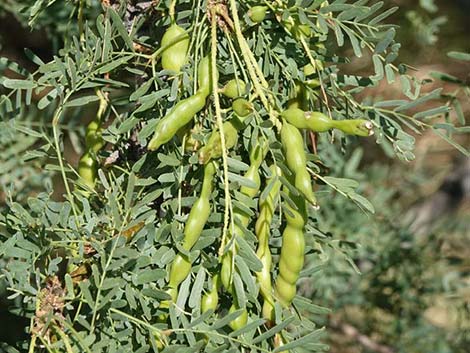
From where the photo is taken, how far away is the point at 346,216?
1.00m

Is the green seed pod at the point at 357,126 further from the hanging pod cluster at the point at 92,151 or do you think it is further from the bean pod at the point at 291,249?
the hanging pod cluster at the point at 92,151

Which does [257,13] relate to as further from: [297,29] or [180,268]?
[180,268]

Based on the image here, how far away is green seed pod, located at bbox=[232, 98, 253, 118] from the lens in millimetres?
382

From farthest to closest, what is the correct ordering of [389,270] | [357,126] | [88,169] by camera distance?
1. [389,270]
2. [88,169]
3. [357,126]

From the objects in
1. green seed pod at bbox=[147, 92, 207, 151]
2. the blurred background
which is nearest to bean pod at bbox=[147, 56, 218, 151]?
green seed pod at bbox=[147, 92, 207, 151]

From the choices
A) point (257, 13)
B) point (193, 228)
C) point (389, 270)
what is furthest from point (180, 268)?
point (389, 270)

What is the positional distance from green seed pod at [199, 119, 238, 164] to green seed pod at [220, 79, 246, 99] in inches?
0.6

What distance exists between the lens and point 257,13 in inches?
16.3

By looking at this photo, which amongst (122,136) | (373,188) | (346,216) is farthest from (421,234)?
(122,136)

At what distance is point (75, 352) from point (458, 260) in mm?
675

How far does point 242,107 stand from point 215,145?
22 mm

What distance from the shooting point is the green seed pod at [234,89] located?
392mm

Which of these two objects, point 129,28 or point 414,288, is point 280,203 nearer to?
point 129,28

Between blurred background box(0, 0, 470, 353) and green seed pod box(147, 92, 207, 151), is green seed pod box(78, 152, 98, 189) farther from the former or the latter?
blurred background box(0, 0, 470, 353)
